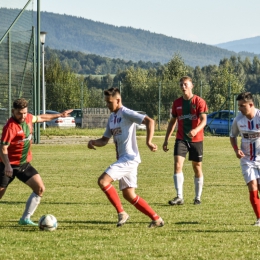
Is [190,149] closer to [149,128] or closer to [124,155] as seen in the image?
[124,155]

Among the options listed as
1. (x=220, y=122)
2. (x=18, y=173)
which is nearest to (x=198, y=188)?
(x=18, y=173)

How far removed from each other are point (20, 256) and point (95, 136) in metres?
29.0

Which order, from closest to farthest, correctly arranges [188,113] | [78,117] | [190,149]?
[188,113] → [190,149] → [78,117]

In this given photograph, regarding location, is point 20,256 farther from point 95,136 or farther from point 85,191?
point 95,136

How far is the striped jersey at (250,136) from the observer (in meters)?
9.80

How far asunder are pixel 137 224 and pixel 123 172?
0.87 meters

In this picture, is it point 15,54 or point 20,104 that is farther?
point 15,54

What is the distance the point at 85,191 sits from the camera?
1442 centimetres

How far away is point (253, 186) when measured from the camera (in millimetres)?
9719

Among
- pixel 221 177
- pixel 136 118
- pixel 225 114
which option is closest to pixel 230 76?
pixel 225 114

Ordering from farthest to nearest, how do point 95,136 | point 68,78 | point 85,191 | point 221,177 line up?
1. point 68,78
2. point 95,136
3. point 221,177
4. point 85,191

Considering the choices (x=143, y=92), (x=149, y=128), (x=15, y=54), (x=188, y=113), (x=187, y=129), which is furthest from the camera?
(x=143, y=92)

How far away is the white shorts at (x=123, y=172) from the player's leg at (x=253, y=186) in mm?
1526

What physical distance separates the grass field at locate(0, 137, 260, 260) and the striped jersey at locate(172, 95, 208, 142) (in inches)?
48.6
